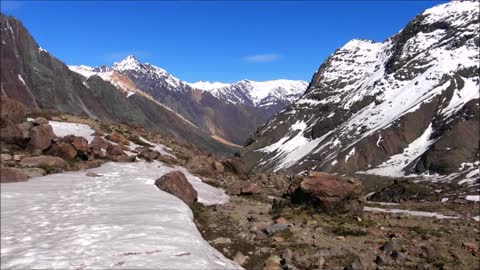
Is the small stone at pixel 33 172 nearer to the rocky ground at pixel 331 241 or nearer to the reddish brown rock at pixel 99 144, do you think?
the rocky ground at pixel 331 241

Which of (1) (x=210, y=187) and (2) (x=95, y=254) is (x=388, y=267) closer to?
(2) (x=95, y=254)

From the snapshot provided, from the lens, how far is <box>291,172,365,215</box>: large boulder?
25562 millimetres

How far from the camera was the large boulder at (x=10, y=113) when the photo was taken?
103ft

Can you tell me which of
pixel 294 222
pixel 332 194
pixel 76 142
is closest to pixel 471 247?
pixel 294 222

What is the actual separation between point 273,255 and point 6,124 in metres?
22.7

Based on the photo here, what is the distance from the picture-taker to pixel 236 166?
4612cm

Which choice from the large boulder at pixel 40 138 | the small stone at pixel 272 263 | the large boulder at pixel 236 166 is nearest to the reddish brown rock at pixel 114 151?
the large boulder at pixel 40 138

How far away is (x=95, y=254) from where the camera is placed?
12.6 m

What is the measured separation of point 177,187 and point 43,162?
29.7 ft

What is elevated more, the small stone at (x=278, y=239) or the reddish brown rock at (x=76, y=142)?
the reddish brown rock at (x=76, y=142)

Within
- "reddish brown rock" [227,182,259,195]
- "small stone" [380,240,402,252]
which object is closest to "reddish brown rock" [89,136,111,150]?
"reddish brown rock" [227,182,259,195]

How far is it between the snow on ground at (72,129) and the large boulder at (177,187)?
19180mm

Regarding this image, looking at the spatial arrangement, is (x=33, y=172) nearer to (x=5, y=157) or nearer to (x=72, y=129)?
(x=5, y=157)

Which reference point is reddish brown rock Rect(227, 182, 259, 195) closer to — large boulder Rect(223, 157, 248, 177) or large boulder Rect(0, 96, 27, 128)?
large boulder Rect(223, 157, 248, 177)
